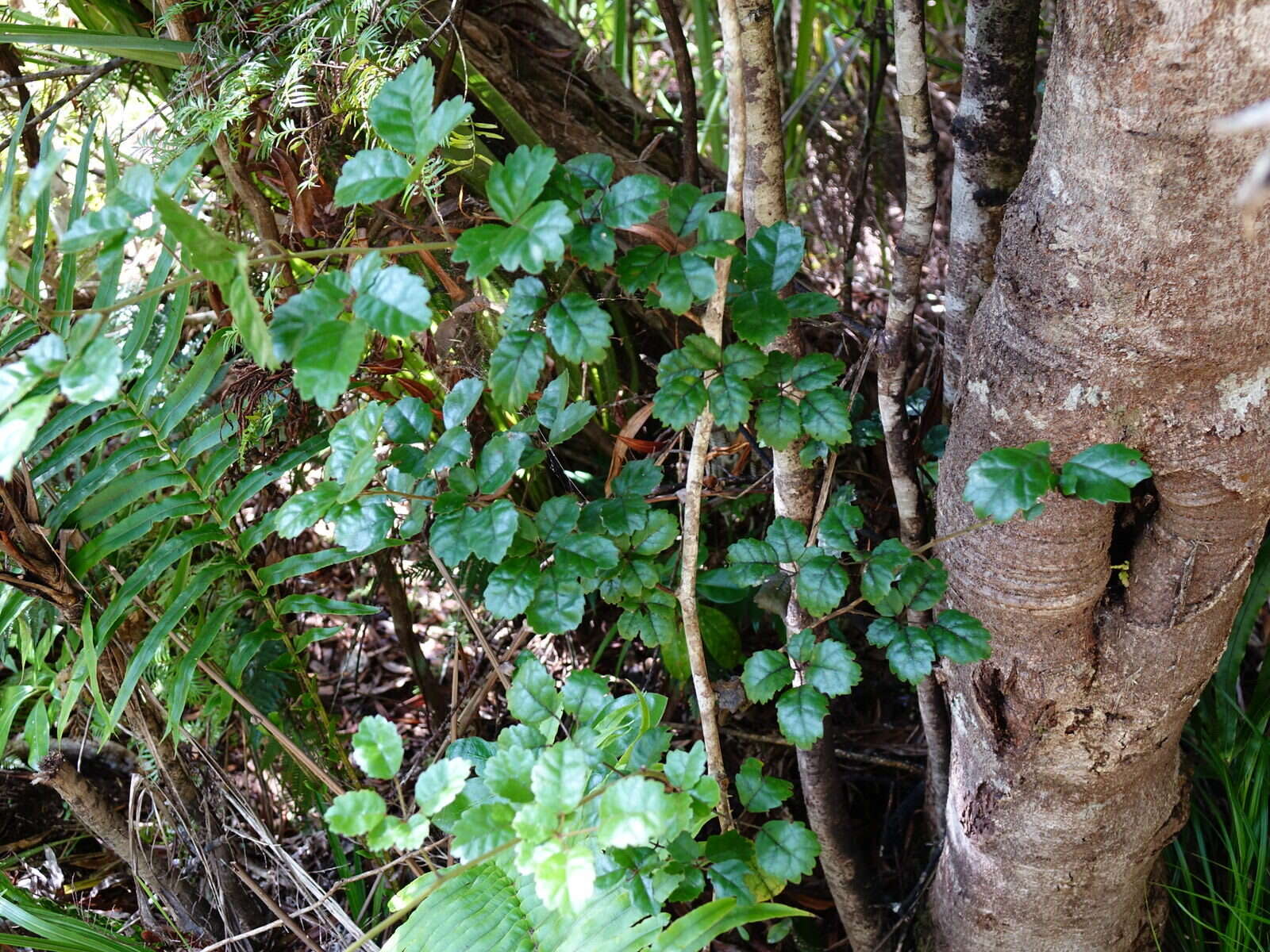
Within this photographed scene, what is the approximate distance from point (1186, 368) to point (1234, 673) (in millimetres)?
914

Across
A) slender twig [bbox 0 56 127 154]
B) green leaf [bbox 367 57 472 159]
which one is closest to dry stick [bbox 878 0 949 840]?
green leaf [bbox 367 57 472 159]

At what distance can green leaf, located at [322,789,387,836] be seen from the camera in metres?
0.81

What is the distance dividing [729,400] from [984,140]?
0.56 metres

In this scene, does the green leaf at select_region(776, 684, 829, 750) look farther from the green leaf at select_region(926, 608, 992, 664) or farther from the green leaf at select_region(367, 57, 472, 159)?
the green leaf at select_region(367, 57, 472, 159)

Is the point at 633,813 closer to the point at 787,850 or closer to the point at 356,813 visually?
the point at 356,813

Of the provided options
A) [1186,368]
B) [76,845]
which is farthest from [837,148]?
[76,845]

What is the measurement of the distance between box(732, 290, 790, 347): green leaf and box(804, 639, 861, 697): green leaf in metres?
0.34

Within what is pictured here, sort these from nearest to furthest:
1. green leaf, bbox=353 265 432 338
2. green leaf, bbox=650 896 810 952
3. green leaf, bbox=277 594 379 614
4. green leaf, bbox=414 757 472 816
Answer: green leaf, bbox=353 265 432 338, green leaf, bbox=414 757 472 816, green leaf, bbox=650 896 810 952, green leaf, bbox=277 594 379 614

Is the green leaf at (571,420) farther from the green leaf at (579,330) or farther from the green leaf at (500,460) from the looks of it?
the green leaf at (579,330)

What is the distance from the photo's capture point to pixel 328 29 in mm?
1103

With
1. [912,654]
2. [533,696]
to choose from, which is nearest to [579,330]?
[533,696]

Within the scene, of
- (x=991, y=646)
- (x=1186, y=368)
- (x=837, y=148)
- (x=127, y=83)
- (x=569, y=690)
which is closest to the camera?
(x=1186, y=368)

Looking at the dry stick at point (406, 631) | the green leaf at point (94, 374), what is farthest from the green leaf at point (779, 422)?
the dry stick at point (406, 631)

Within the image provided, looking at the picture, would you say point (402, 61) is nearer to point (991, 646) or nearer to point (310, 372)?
point (310, 372)
